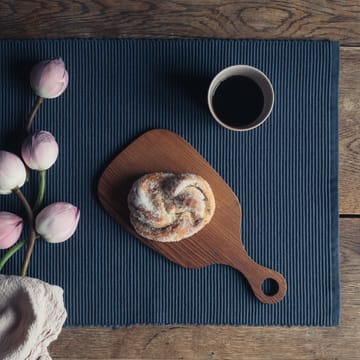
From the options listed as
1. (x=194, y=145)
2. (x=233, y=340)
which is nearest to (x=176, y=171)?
(x=194, y=145)

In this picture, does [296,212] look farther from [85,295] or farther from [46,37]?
[46,37]

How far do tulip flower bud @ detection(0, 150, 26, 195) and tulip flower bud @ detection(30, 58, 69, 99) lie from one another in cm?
9

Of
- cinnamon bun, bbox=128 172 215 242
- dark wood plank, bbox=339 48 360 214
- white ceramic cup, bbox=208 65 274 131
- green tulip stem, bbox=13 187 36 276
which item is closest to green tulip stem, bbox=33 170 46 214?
green tulip stem, bbox=13 187 36 276

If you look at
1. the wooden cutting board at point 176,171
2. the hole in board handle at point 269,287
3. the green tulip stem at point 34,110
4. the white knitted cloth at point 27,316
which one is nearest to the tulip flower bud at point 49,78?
the green tulip stem at point 34,110

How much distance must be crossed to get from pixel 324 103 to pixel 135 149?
0.27 metres

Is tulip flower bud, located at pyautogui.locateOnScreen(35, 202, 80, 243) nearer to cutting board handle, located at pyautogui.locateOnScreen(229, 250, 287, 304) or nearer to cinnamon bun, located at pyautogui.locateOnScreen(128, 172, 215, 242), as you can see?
cinnamon bun, located at pyautogui.locateOnScreen(128, 172, 215, 242)

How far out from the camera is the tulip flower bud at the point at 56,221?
0.67 m

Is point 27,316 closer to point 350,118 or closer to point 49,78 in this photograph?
point 49,78

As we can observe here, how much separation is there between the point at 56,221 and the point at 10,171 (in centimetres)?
8

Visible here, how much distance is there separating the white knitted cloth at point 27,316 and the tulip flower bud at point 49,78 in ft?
0.79

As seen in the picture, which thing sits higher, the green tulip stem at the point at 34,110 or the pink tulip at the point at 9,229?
the green tulip stem at the point at 34,110

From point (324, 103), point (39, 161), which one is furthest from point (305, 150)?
point (39, 161)

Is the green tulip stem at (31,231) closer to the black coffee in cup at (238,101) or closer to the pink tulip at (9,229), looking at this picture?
the pink tulip at (9,229)

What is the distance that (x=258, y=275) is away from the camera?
71cm
